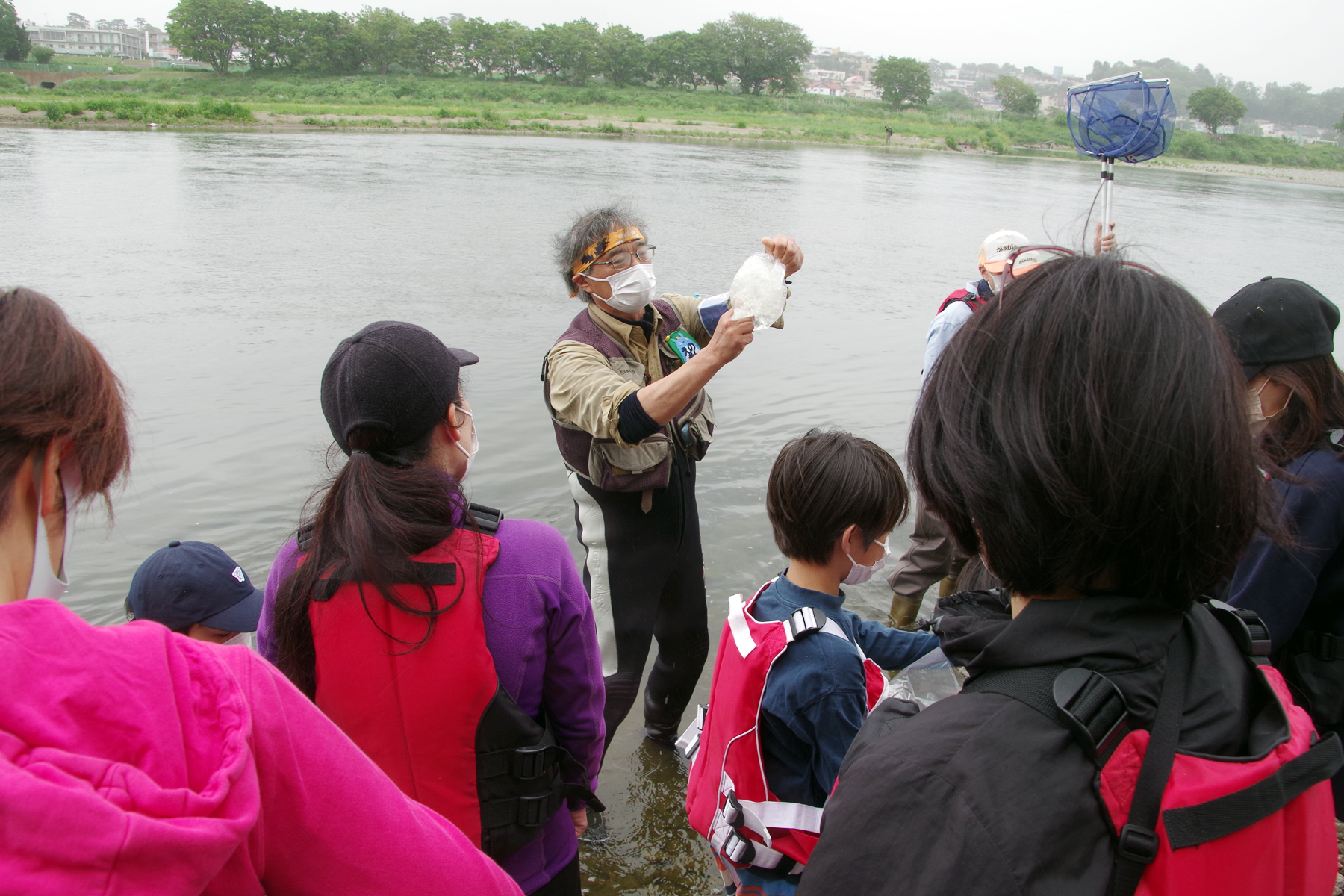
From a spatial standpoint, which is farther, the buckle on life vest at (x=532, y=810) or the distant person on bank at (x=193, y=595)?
the distant person on bank at (x=193, y=595)

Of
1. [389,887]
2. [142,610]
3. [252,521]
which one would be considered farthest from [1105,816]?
[252,521]

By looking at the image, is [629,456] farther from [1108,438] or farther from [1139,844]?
[1139,844]

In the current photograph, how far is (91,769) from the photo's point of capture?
0.73 meters

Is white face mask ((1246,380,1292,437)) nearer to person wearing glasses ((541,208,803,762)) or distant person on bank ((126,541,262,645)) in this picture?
person wearing glasses ((541,208,803,762))

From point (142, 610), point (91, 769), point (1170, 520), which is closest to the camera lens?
point (91, 769)

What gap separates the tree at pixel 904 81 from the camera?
76.4m

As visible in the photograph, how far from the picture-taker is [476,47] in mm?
78438

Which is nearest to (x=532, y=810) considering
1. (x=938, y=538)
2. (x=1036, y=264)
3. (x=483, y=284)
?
(x=1036, y=264)

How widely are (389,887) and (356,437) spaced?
1053 millimetres

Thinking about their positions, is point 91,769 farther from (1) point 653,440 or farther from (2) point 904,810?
(1) point 653,440

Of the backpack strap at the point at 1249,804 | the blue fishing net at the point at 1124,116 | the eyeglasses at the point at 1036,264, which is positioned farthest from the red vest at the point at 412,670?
the blue fishing net at the point at 1124,116

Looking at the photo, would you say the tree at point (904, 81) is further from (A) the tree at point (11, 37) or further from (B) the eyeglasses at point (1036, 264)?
(B) the eyeglasses at point (1036, 264)

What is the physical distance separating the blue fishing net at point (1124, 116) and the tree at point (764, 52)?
7912cm

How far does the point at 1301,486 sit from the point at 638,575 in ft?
6.88
